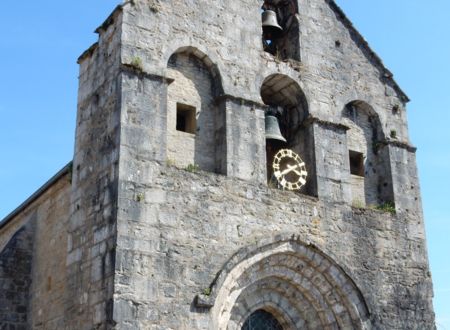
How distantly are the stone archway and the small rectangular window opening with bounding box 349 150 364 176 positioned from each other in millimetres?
2456

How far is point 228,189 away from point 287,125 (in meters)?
2.70

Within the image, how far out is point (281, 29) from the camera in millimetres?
14133

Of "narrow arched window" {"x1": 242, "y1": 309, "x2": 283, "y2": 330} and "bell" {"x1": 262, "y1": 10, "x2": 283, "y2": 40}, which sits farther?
"bell" {"x1": 262, "y1": 10, "x2": 283, "y2": 40}

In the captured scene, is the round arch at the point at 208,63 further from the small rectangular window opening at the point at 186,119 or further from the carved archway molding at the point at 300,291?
the carved archway molding at the point at 300,291

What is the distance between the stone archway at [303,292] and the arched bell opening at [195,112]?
180 cm

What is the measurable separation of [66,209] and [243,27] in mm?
4420

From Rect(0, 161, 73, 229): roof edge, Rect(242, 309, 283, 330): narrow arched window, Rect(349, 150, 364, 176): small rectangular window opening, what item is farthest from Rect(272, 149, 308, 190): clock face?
Rect(0, 161, 73, 229): roof edge

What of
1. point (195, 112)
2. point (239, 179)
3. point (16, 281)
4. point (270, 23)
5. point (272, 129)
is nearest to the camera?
point (239, 179)

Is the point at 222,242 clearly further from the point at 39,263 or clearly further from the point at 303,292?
the point at 39,263

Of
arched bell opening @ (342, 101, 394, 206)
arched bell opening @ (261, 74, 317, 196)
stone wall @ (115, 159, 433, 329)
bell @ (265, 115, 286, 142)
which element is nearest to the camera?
stone wall @ (115, 159, 433, 329)

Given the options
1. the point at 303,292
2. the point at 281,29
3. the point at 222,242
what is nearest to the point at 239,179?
the point at 222,242

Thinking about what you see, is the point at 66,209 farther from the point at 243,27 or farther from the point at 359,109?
the point at 359,109

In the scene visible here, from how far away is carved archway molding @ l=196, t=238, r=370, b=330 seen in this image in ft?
38.6

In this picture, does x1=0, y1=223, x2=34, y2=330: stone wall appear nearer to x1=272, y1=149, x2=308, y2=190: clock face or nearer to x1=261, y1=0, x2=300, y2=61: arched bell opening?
x1=272, y1=149, x2=308, y2=190: clock face
